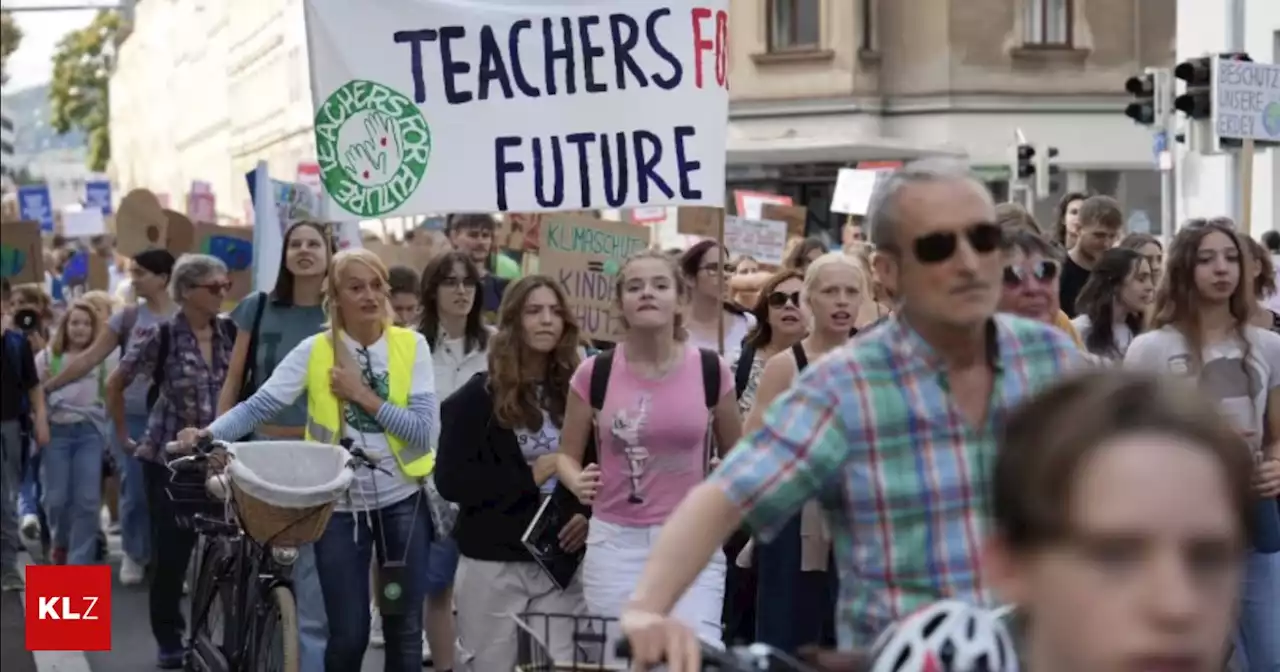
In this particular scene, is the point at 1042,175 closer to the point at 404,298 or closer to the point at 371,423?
the point at 404,298

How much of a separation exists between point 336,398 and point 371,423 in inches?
6.2

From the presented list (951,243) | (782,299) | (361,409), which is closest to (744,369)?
(782,299)

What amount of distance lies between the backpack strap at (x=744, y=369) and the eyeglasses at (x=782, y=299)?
19cm

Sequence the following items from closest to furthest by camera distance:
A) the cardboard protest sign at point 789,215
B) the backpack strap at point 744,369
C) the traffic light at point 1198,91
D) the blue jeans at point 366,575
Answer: the blue jeans at point 366,575, the backpack strap at point 744,369, the traffic light at point 1198,91, the cardboard protest sign at point 789,215

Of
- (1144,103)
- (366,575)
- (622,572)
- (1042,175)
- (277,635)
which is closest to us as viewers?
(622,572)

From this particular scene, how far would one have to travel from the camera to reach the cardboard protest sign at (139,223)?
61.1 ft

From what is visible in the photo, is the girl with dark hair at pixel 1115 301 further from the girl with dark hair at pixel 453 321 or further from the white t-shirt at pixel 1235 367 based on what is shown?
the girl with dark hair at pixel 453 321

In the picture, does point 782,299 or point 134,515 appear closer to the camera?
point 782,299

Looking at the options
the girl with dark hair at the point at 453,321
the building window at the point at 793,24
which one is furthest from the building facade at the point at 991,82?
the girl with dark hair at the point at 453,321

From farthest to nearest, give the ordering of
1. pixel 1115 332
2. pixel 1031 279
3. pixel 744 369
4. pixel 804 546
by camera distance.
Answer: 1. pixel 744 369
2. pixel 1115 332
3. pixel 804 546
4. pixel 1031 279

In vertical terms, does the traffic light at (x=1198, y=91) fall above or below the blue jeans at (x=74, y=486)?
above

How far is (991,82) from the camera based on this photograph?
41.4 m

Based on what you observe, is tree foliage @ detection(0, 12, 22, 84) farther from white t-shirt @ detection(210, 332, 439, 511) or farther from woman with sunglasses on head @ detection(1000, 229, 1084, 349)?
woman with sunglasses on head @ detection(1000, 229, 1084, 349)

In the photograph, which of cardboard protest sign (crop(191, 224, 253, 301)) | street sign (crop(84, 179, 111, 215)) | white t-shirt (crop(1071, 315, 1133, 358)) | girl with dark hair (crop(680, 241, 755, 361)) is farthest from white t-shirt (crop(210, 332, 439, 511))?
street sign (crop(84, 179, 111, 215))
